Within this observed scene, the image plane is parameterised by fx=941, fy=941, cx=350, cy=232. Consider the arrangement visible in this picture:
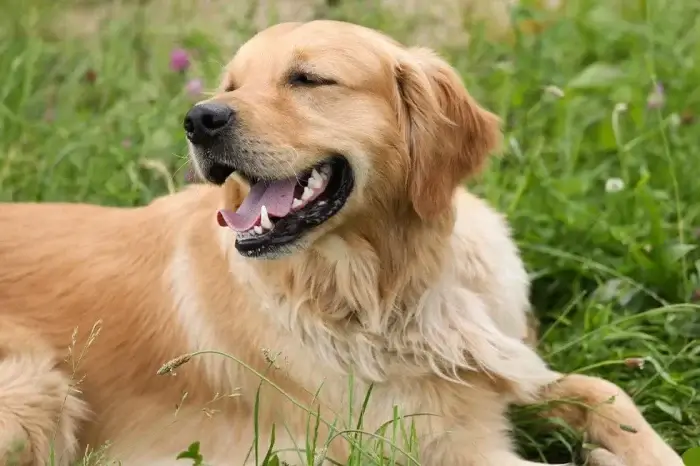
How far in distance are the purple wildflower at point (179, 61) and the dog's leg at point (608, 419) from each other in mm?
3054

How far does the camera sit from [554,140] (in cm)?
457

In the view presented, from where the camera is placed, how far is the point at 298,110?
2.72m

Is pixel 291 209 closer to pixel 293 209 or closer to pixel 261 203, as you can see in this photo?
pixel 293 209

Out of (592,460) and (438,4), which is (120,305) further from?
(438,4)

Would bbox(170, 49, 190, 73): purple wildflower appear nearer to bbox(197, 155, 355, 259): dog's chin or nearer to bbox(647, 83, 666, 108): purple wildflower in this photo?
bbox(647, 83, 666, 108): purple wildflower

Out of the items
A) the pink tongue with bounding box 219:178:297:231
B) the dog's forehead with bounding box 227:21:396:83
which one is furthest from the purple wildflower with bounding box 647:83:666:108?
the pink tongue with bounding box 219:178:297:231

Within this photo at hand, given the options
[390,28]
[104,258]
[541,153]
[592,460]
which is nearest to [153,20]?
[390,28]

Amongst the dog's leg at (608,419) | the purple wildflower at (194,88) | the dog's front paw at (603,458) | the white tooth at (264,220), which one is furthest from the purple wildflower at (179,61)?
the dog's front paw at (603,458)

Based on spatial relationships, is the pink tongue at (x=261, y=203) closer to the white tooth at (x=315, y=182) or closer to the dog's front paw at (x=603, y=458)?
the white tooth at (x=315, y=182)

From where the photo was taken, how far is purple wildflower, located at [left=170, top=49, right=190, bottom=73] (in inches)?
209

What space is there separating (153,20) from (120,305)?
11.8 feet

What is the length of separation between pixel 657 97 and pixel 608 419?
1.95 m

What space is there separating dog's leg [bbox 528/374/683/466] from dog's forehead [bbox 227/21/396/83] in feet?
4.07

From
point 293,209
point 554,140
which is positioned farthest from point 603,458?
point 554,140
